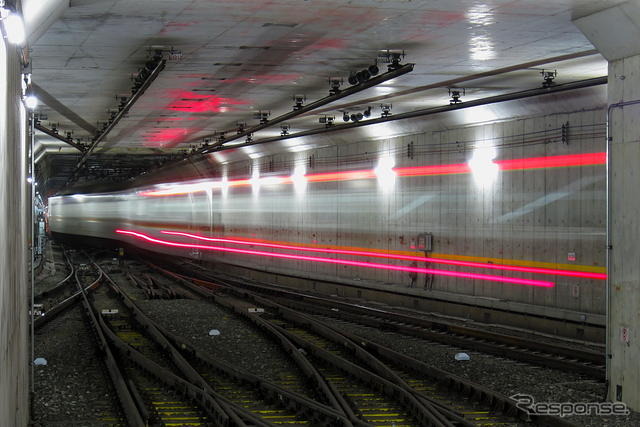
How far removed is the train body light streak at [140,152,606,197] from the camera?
13484 mm

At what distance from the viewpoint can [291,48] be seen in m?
11.4

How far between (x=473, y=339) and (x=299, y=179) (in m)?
11.3

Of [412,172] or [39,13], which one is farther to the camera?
[412,172]

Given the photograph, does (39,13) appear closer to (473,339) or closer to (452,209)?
(473,339)

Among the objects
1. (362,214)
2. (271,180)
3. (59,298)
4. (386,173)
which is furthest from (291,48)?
(271,180)

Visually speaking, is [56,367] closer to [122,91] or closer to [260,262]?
[122,91]

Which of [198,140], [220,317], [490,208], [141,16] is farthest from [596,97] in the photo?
[198,140]

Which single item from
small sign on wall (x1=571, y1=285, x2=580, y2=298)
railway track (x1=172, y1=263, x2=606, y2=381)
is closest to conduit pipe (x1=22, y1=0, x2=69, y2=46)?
railway track (x1=172, y1=263, x2=606, y2=381)

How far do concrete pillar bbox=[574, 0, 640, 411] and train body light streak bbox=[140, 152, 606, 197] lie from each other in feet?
13.2

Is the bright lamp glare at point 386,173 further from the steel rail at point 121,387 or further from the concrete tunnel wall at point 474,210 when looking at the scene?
the steel rail at point 121,387

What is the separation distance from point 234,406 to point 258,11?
457cm

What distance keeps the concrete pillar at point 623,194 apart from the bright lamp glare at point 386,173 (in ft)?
33.1

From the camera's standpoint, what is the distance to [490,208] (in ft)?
51.3

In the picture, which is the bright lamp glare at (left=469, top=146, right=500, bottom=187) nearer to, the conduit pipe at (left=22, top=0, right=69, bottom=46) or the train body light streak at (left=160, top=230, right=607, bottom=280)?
the train body light streak at (left=160, top=230, right=607, bottom=280)
